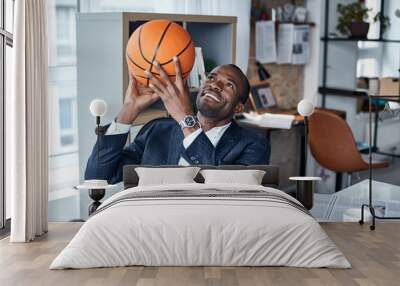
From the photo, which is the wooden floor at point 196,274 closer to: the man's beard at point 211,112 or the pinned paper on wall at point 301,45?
the man's beard at point 211,112

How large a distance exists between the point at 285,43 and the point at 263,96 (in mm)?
601

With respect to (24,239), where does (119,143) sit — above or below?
above

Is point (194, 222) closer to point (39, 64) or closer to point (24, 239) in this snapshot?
point (24, 239)

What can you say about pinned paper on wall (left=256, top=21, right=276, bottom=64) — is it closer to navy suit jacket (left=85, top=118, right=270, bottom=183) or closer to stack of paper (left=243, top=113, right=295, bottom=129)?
stack of paper (left=243, top=113, right=295, bottom=129)

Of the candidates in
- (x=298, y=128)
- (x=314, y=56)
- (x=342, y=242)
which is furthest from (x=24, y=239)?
(x=314, y=56)

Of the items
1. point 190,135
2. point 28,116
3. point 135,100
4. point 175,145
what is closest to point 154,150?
point 175,145

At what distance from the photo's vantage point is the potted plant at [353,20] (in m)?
7.90

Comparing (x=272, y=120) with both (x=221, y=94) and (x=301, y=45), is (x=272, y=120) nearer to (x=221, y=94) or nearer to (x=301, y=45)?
(x=221, y=94)

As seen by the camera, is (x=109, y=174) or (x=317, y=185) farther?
(x=317, y=185)

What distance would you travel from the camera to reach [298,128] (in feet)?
24.4

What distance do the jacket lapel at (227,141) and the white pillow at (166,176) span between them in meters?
0.33

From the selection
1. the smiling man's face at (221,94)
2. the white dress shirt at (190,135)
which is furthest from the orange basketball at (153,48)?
the white dress shirt at (190,135)

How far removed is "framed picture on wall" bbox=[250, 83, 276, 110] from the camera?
7.61 meters

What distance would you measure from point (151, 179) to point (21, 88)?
1324mm
